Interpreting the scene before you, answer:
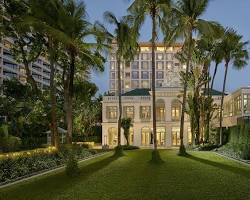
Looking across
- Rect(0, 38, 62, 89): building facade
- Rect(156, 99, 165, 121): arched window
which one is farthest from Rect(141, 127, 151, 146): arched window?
Rect(0, 38, 62, 89): building facade

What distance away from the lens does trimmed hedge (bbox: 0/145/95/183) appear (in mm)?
19556

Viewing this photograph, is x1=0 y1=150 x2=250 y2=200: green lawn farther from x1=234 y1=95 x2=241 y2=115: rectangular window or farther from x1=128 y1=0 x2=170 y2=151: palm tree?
x1=234 y1=95 x2=241 y2=115: rectangular window

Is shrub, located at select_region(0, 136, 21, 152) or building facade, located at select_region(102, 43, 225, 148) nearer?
shrub, located at select_region(0, 136, 21, 152)

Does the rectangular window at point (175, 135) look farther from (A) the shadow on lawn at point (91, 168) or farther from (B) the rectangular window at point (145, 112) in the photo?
(A) the shadow on lawn at point (91, 168)

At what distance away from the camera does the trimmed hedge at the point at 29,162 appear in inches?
770

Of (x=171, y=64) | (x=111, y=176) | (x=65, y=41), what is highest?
(x=171, y=64)

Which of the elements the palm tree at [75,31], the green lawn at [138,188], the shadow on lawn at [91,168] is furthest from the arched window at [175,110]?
the green lawn at [138,188]

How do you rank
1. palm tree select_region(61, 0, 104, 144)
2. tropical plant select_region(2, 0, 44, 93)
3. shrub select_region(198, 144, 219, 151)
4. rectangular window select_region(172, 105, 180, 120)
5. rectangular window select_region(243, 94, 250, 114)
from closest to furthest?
palm tree select_region(61, 0, 104, 144), tropical plant select_region(2, 0, 44, 93), shrub select_region(198, 144, 219, 151), rectangular window select_region(243, 94, 250, 114), rectangular window select_region(172, 105, 180, 120)

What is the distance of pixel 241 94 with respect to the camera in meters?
54.5

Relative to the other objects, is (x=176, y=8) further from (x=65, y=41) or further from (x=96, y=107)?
(x=96, y=107)

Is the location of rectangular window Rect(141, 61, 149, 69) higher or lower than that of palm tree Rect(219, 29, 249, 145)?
higher

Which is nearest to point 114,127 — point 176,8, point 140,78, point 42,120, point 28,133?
point 28,133

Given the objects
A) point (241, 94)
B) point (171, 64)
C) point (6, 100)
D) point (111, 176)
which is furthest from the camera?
point (171, 64)

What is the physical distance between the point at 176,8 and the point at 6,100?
107 feet
